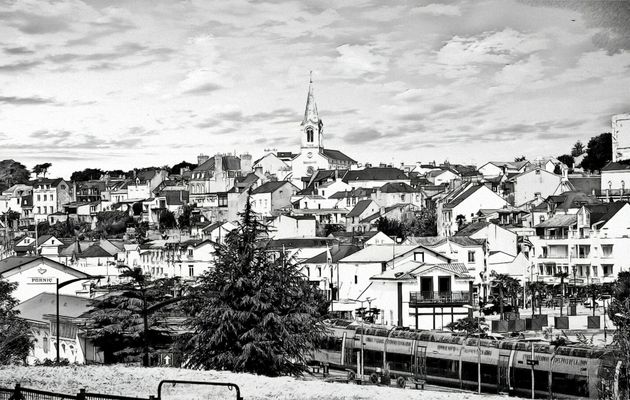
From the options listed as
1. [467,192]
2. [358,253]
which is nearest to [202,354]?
[358,253]

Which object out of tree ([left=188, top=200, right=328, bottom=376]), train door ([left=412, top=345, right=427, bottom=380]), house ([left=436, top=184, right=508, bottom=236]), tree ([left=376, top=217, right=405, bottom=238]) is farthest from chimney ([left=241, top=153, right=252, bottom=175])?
tree ([left=188, top=200, right=328, bottom=376])

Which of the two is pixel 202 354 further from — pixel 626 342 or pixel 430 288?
pixel 430 288

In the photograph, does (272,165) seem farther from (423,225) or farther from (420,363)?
(420,363)

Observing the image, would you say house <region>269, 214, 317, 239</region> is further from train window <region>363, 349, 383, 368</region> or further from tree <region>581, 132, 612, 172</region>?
train window <region>363, 349, 383, 368</region>

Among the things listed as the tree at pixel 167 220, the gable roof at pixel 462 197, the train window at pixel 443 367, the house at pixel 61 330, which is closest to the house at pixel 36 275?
the house at pixel 61 330

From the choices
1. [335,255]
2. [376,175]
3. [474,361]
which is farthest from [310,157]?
[474,361]

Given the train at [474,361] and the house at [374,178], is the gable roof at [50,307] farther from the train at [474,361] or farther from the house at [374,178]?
the house at [374,178]
